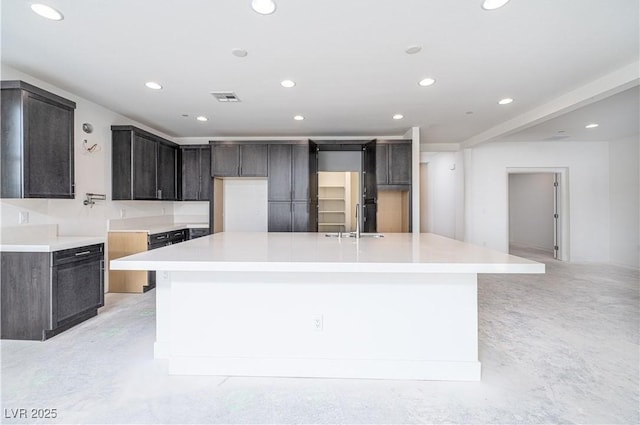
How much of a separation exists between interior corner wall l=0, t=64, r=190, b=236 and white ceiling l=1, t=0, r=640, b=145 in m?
0.17

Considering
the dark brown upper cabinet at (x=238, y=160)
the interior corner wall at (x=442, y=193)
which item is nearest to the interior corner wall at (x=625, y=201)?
the interior corner wall at (x=442, y=193)

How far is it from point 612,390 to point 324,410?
1.88 meters

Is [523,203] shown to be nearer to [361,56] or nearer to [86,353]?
[361,56]

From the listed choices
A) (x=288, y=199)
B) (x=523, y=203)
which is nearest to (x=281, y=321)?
(x=288, y=199)

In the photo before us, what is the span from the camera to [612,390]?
192 cm

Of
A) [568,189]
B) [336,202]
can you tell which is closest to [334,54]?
[336,202]

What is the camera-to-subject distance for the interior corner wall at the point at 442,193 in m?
6.88

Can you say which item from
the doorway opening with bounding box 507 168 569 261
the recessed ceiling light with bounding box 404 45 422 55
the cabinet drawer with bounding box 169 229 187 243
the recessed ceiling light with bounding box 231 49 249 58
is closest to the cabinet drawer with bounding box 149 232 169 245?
the cabinet drawer with bounding box 169 229 187 243

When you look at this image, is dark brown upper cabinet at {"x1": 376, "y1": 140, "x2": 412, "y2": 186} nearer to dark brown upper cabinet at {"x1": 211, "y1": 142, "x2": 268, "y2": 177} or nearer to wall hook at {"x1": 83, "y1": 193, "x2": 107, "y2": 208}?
dark brown upper cabinet at {"x1": 211, "y1": 142, "x2": 268, "y2": 177}

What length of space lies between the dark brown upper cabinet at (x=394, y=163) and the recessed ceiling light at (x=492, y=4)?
3067 millimetres

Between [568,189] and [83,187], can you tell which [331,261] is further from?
[568,189]

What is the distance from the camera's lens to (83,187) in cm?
367

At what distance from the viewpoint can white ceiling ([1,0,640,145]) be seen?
2043 mm

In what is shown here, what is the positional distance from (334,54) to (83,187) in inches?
134
